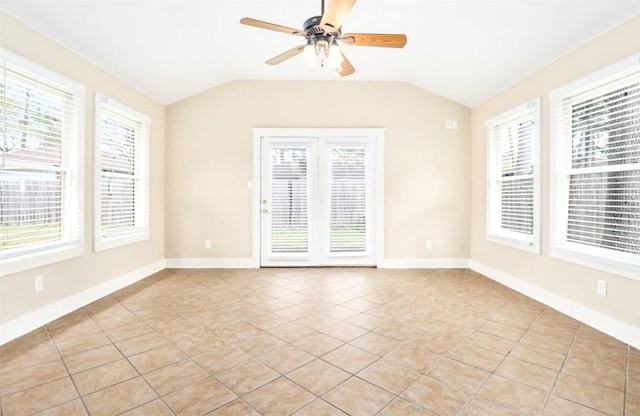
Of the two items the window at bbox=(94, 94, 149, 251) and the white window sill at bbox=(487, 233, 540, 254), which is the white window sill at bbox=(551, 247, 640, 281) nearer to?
the white window sill at bbox=(487, 233, 540, 254)

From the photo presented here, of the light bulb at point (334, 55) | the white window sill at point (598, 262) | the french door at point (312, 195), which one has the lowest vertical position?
the white window sill at point (598, 262)

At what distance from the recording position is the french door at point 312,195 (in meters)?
4.80

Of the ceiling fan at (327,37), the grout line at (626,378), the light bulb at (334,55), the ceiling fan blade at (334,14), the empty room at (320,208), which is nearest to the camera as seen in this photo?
the grout line at (626,378)

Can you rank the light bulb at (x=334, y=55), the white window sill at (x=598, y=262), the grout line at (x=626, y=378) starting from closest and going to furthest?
the grout line at (x=626, y=378) → the light bulb at (x=334, y=55) → the white window sill at (x=598, y=262)

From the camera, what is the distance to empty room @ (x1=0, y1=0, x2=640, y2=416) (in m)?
1.94

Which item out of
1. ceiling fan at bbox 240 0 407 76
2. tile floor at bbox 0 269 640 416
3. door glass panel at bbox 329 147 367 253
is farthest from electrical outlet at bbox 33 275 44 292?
door glass panel at bbox 329 147 367 253

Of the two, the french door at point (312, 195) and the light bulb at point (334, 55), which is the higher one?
the light bulb at point (334, 55)

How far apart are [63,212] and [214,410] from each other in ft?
8.36

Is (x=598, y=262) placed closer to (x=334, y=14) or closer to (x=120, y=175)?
(x=334, y=14)

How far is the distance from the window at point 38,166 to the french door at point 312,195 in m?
2.32

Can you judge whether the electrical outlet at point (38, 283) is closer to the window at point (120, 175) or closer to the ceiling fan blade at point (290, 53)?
the window at point (120, 175)

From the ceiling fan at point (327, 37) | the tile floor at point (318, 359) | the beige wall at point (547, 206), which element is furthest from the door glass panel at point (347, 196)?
the ceiling fan at point (327, 37)

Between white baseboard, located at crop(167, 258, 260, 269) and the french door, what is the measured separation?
211 millimetres

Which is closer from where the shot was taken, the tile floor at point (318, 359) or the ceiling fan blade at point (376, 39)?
the tile floor at point (318, 359)
